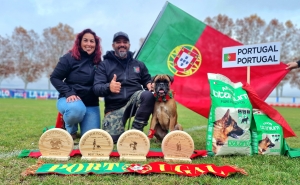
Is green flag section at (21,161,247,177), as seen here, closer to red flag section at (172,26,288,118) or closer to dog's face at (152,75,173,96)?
dog's face at (152,75,173,96)

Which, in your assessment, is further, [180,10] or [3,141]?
[180,10]

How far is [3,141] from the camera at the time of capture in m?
3.65

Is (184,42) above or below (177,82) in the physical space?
above

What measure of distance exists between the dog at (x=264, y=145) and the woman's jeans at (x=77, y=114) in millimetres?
2422

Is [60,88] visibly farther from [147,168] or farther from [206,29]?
[206,29]

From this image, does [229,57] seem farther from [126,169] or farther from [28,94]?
[28,94]

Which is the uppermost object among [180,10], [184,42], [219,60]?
[180,10]

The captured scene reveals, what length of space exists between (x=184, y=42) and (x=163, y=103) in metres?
1.68

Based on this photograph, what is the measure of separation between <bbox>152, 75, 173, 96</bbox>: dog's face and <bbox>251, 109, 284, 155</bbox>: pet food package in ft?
4.01

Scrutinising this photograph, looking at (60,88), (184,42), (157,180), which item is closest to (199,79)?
Result: (184,42)

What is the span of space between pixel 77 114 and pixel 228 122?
206 cm

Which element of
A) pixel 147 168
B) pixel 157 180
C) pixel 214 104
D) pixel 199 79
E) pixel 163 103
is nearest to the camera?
pixel 157 180

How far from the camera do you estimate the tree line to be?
1158 inches

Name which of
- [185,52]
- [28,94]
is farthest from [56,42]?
[185,52]
